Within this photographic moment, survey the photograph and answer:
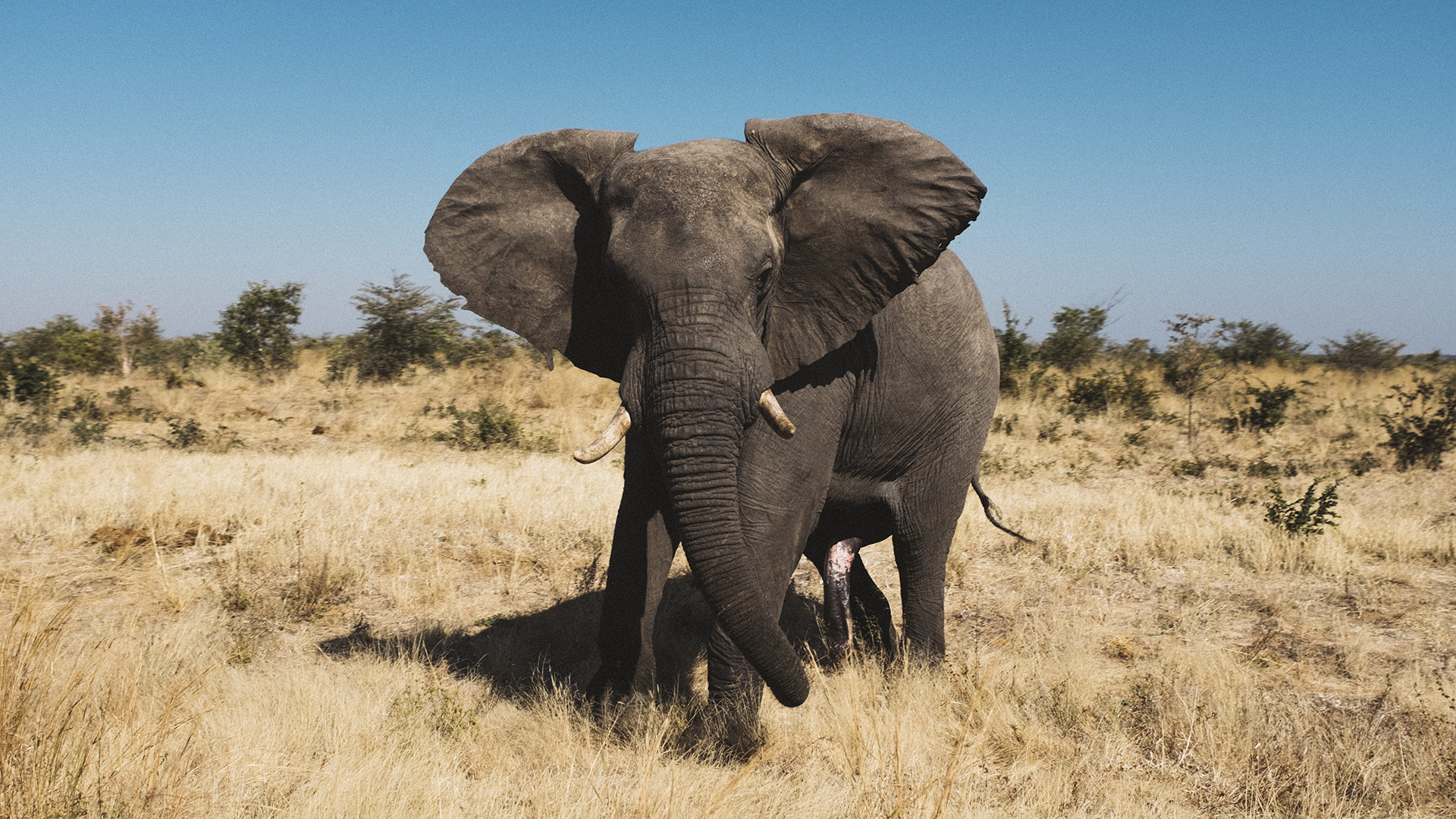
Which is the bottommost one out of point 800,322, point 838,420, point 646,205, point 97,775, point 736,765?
point 736,765

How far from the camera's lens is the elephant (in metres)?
3.55

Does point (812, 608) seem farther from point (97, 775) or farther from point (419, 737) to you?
point (97, 775)

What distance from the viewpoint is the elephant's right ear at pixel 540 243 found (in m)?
4.32

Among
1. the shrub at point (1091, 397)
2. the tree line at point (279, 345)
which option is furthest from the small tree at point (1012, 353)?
the tree line at point (279, 345)

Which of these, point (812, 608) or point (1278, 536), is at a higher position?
point (1278, 536)

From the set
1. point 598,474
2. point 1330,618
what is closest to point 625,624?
point 1330,618

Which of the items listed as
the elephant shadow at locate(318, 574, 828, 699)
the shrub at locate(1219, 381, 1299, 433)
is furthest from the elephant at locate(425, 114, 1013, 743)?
the shrub at locate(1219, 381, 1299, 433)

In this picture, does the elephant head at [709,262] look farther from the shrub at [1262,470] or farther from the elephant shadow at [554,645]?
the shrub at [1262,470]

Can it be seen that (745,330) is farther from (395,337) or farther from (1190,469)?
(395,337)

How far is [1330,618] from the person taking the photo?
6207mm

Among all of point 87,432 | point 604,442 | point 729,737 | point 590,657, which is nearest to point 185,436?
point 87,432

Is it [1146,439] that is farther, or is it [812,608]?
[1146,439]

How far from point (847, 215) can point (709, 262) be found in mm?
975

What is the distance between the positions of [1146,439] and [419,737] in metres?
12.6
